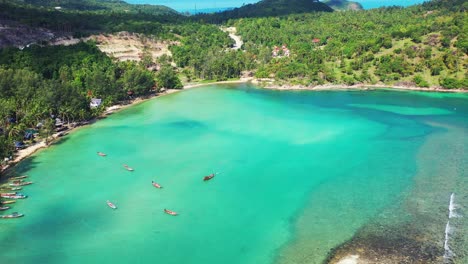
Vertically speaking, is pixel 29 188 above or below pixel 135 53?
below

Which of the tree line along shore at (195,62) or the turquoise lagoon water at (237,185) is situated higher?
the tree line along shore at (195,62)

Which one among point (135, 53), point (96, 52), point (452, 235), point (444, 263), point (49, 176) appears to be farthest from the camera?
point (135, 53)

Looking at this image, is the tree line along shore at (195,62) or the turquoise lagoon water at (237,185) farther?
the tree line along shore at (195,62)

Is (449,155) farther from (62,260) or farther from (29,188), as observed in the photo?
(29,188)

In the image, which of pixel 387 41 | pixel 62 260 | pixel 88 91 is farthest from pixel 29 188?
pixel 387 41
